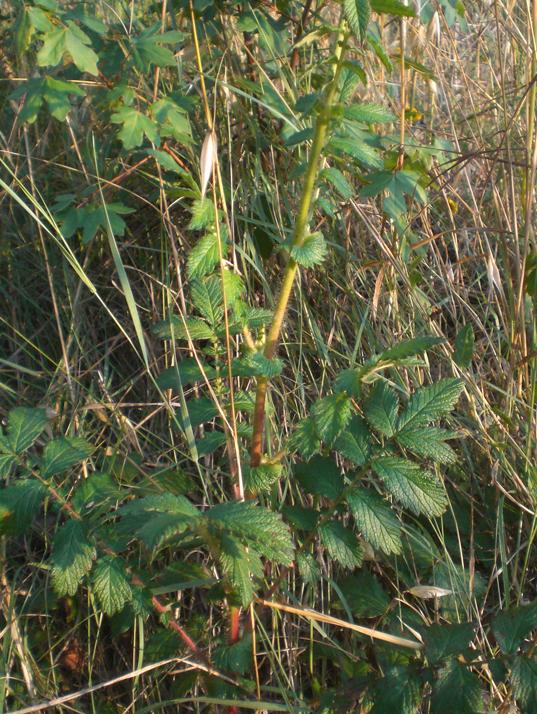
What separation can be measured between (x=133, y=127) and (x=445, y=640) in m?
1.01

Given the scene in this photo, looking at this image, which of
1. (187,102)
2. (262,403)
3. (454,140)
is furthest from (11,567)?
(454,140)

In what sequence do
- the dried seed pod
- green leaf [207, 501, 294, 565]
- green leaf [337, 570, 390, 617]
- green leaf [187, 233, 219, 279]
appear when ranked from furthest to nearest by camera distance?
green leaf [337, 570, 390, 617] < green leaf [187, 233, 219, 279] < the dried seed pod < green leaf [207, 501, 294, 565]

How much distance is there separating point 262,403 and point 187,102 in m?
0.70

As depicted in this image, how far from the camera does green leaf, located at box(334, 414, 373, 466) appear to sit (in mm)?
1167

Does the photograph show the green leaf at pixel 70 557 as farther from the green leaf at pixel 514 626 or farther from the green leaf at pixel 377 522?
the green leaf at pixel 514 626

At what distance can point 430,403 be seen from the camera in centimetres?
121

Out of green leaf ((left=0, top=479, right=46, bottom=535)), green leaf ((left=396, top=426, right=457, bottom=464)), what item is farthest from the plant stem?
green leaf ((left=0, top=479, right=46, bottom=535))

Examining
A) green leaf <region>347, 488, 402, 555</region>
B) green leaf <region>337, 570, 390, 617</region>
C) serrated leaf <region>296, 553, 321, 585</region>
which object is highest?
green leaf <region>347, 488, 402, 555</region>

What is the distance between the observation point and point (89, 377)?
1.75m

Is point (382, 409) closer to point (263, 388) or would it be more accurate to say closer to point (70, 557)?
point (263, 388)

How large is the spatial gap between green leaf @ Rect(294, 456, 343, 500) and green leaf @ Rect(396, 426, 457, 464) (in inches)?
5.0

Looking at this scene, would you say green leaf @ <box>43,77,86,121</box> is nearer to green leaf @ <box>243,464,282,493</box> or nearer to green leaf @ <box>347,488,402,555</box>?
green leaf @ <box>243,464,282,493</box>

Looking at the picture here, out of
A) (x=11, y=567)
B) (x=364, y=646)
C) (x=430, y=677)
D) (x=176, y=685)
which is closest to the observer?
(x=430, y=677)

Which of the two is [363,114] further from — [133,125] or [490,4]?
[490,4]
